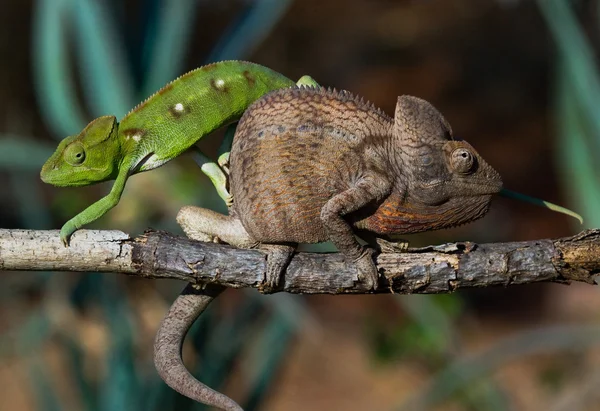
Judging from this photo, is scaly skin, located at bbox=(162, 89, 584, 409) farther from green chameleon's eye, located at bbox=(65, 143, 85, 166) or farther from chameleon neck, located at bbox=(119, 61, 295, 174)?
green chameleon's eye, located at bbox=(65, 143, 85, 166)

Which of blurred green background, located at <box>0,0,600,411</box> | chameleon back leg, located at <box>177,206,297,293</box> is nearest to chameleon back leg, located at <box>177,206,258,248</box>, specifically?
chameleon back leg, located at <box>177,206,297,293</box>

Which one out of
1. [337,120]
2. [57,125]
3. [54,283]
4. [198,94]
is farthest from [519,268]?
[54,283]

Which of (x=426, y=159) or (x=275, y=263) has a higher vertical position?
(x=426, y=159)

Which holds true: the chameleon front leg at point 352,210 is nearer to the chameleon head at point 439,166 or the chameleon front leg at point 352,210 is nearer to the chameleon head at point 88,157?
the chameleon head at point 439,166

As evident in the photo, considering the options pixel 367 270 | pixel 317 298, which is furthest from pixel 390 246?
pixel 317 298

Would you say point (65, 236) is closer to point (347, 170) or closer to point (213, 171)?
point (213, 171)

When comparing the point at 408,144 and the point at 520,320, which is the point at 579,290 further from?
the point at 408,144

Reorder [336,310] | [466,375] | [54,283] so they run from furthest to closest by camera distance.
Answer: [336,310] → [54,283] → [466,375]
